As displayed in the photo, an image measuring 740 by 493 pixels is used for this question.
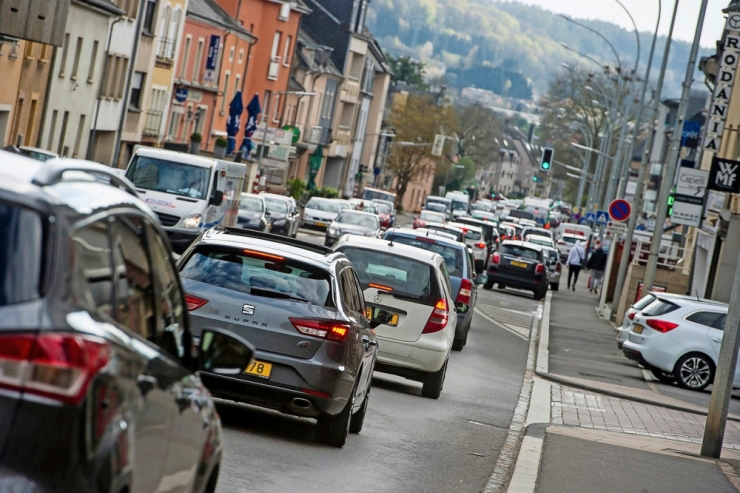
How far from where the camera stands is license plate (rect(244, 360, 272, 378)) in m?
9.69

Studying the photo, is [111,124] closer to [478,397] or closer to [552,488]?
[478,397]

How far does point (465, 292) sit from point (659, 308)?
351 cm

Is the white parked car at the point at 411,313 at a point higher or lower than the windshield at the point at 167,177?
lower

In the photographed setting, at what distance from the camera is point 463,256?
877 inches

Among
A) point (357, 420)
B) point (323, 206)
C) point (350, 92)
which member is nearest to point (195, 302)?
point (357, 420)

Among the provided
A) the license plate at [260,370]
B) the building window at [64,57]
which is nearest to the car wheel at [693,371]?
the license plate at [260,370]

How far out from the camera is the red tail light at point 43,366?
3381 mm

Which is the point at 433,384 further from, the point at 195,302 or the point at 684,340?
the point at 684,340

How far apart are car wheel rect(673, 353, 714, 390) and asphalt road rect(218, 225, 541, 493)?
5114mm

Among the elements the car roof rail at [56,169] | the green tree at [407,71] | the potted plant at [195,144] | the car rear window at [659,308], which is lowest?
the car rear window at [659,308]

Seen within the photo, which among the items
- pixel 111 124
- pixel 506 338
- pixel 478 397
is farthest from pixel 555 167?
pixel 478 397

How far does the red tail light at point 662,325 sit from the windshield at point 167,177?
12308 millimetres

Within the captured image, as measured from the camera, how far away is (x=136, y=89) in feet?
180

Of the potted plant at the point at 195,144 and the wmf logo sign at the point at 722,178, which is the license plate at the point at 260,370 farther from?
the potted plant at the point at 195,144
